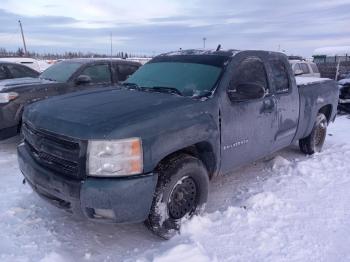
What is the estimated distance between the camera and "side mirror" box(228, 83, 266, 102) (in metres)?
4.15

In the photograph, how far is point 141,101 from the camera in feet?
12.6

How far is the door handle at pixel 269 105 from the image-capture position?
4.65m

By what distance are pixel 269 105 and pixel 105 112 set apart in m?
2.23

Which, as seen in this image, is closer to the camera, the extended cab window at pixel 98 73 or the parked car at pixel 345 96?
the extended cab window at pixel 98 73

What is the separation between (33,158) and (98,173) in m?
0.96

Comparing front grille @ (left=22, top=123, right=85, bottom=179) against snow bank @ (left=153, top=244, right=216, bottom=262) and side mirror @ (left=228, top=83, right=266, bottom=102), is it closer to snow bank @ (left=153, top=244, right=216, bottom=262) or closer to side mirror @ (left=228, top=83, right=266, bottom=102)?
snow bank @ (left=153, top=244, right=216, bottom=262)

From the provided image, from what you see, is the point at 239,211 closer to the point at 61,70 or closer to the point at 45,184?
the point at 45,184

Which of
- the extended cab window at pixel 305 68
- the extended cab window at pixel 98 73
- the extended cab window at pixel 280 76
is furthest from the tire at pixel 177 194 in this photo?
the extended cab window at pixel 305 68

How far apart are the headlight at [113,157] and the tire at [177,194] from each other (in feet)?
1.29

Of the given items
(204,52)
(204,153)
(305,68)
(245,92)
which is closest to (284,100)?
(245,92)

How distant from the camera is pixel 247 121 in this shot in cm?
438

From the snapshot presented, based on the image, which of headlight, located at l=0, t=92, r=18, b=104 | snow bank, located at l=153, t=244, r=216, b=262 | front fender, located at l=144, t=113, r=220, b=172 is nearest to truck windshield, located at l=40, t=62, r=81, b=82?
headlight, located at l=0, t=92, r=18, b=104

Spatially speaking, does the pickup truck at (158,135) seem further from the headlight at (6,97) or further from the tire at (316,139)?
the headlight at (6,97)

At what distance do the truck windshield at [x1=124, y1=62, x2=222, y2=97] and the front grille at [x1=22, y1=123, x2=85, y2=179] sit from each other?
1.39 meters
